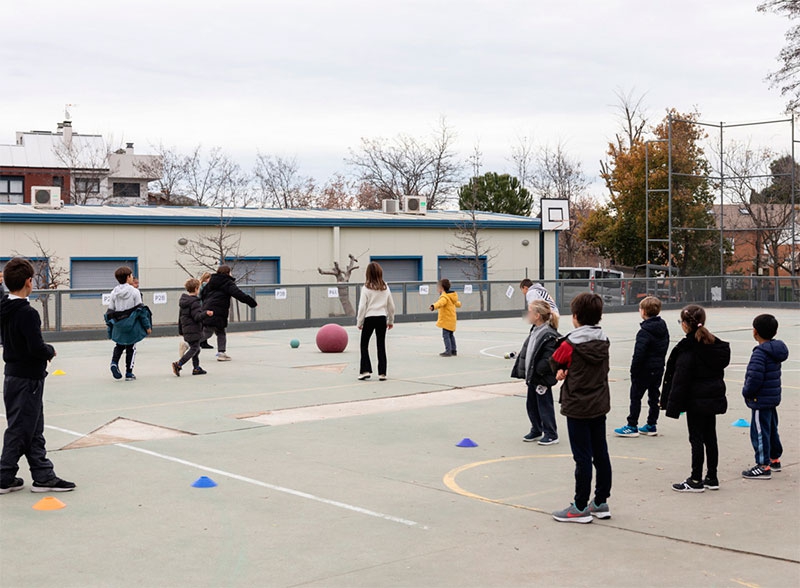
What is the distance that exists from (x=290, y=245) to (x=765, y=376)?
31267mm

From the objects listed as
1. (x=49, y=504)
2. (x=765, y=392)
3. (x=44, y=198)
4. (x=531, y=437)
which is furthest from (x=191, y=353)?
(x=44, y=198)

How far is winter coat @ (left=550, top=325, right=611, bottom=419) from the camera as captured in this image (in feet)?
22.5

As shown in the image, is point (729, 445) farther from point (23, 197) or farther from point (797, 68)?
point (23, 197)

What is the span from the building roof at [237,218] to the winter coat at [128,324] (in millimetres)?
19348

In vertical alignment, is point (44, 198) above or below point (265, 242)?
above

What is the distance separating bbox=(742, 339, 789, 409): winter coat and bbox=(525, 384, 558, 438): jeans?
7.13ft

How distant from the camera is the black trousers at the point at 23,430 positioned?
7.64 m

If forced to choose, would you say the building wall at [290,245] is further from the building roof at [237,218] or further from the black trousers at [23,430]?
the black trousers at [23,430]

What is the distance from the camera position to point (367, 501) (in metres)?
7.47

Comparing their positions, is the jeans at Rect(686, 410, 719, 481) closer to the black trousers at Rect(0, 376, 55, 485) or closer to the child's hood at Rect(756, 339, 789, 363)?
the child's hood at Rect(756, 339, 789, 363)

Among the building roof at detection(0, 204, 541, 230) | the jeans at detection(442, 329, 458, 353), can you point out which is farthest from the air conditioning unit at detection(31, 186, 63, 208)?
the jeans at detection(442, 329, 458, 353)

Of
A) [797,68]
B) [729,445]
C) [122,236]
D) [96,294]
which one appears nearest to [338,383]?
[729,445]

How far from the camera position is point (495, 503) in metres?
7.39

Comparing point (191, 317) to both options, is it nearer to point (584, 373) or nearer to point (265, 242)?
point (584, 373)
